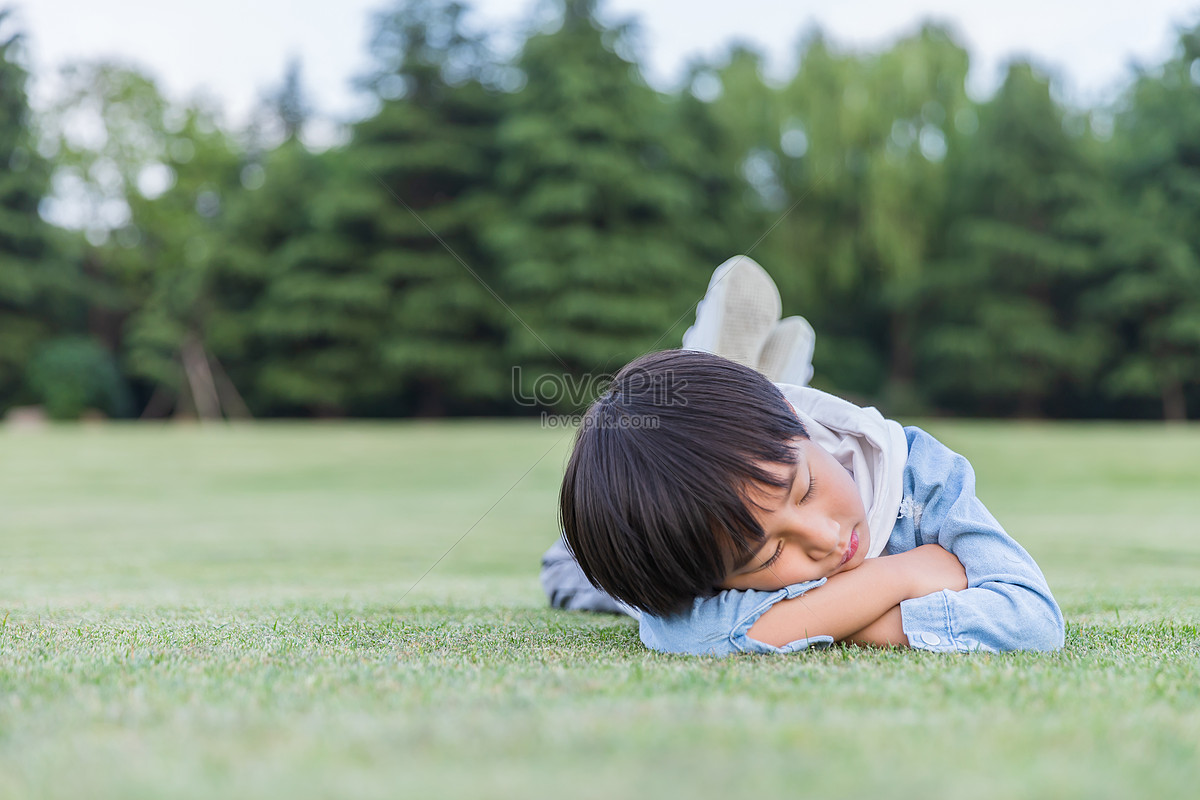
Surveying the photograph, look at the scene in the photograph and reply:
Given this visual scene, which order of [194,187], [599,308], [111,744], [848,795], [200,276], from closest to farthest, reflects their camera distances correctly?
[848,795], [111,744], [599,308], [200,276], [194,187]

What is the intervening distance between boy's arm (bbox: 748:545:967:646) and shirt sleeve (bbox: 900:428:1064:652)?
0.12ft

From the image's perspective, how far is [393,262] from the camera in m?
23.5

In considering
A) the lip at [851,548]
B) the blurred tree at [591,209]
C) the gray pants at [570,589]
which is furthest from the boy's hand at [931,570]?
the blurred tree at [591,209]

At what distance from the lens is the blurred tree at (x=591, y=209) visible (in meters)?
22.7

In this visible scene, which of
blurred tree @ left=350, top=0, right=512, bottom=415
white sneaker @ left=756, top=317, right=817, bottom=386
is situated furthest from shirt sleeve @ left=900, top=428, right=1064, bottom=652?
blurred tree @ left=350, top=0, right=512, bottom=415

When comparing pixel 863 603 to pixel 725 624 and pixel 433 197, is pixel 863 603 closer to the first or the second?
pixel 725 624

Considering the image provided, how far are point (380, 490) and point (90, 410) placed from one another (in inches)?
638

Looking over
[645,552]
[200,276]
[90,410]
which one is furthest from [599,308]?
[645,552]

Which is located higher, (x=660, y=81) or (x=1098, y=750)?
(x=660, y=81)

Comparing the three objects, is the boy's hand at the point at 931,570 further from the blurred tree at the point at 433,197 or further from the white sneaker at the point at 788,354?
the blurred tree at the point at 433,197

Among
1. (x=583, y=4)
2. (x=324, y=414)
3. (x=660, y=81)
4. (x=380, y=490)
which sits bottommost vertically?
(x=324, y=414)

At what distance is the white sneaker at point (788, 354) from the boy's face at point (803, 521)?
5.97 feet

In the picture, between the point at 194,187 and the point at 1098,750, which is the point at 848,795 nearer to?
the point at 1098,750

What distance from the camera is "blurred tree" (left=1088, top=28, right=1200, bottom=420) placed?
21.8 metres
